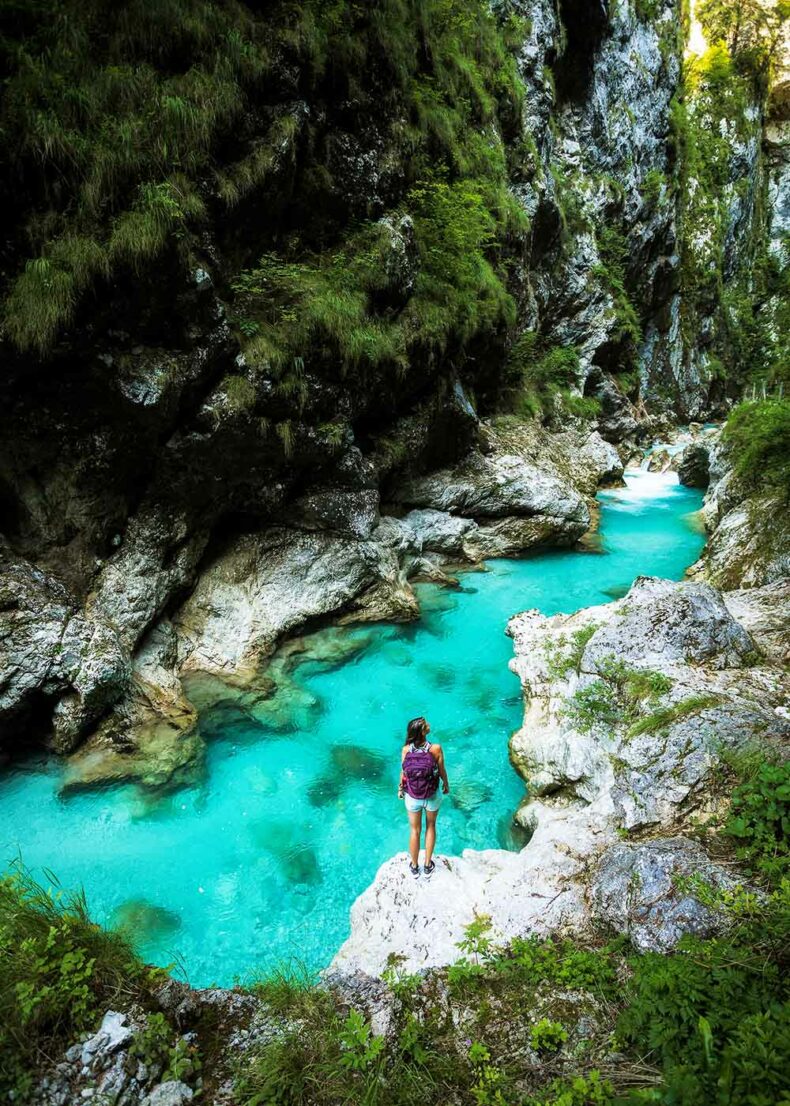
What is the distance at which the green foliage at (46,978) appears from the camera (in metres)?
2.50

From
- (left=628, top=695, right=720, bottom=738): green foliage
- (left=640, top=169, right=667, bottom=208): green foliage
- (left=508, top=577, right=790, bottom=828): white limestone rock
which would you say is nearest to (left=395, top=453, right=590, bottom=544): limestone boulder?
(left=508, top=577, right=790, bottom=828): white limestone rock

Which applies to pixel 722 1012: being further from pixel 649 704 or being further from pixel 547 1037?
pixel 649 704

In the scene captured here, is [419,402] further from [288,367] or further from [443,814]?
[443,814]

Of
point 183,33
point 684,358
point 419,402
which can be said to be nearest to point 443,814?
point 419,402

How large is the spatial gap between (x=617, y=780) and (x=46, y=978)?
4.60 meters

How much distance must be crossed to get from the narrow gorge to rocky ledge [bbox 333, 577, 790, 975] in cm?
4

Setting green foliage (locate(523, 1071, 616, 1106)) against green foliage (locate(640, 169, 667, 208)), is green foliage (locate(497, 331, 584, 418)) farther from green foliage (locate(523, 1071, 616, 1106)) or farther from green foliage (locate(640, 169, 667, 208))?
green foliage (locate(523, 1071, 616, 1106))

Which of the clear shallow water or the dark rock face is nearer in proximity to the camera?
the clear shallow water

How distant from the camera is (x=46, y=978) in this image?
2.82 meters

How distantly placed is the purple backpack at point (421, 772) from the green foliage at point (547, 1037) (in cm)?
232

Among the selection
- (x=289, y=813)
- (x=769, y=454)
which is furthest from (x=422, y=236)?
(x=289, y=813)

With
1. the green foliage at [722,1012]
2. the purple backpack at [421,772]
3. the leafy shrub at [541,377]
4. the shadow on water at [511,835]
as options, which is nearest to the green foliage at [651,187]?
the leafy shrub at [541,377]

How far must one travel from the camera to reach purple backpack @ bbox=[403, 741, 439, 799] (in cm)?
497

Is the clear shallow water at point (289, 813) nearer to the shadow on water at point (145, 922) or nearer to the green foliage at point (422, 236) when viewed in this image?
the shadow on water at point (145, 922)
